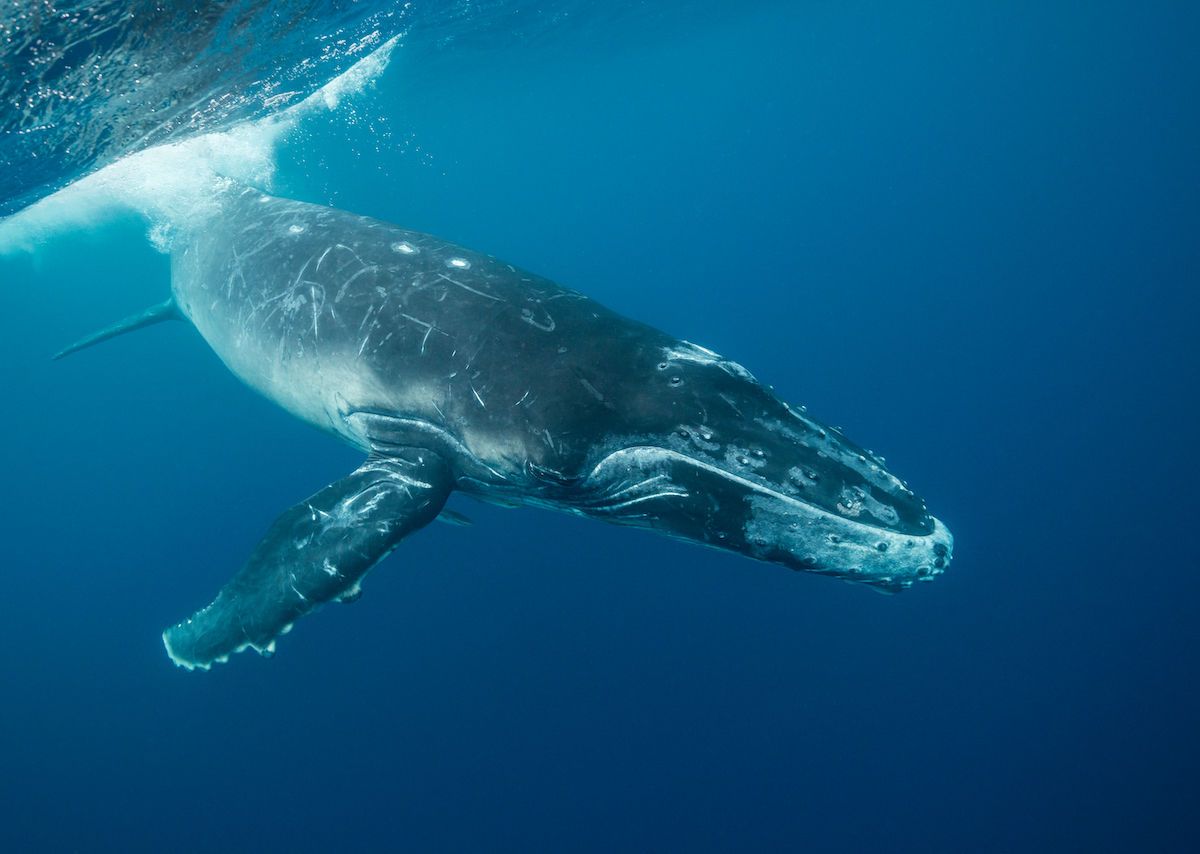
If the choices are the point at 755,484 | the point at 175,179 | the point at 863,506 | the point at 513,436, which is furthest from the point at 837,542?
the point at 175,179

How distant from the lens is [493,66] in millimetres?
34719

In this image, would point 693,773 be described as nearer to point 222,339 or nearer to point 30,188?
point 222,339

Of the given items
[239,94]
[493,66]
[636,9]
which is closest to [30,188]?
[239,94]

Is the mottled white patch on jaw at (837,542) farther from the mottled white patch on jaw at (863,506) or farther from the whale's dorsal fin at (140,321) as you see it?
the whale's dorsal fin at (140,321)

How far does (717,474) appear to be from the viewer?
16.9 ft

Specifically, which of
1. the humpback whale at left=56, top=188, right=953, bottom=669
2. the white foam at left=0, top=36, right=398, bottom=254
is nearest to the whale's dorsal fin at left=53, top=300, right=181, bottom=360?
the white foam at left=0, top=36, right=398, bottom=254

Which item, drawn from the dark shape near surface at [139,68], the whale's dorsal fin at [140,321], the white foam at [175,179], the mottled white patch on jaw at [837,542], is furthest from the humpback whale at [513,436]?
the whale's dorsal fin at [140,321]

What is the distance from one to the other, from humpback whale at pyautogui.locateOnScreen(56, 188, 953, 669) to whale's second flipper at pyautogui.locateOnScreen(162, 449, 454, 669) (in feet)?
0.06

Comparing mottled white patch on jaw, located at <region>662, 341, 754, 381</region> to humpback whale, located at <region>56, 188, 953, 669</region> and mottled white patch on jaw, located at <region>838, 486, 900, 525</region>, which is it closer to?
humpback whale, located at <region>56, 188, 953, 669</region>

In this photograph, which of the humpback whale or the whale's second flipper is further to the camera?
the whale's second flipper

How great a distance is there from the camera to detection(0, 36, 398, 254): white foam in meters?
14.7

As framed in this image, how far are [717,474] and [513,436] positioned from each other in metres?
1.96

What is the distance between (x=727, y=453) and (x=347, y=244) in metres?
5.74

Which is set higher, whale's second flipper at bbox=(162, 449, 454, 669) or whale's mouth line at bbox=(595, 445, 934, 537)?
whale's mouth line at bbox=(595, 445, 934, 537)
